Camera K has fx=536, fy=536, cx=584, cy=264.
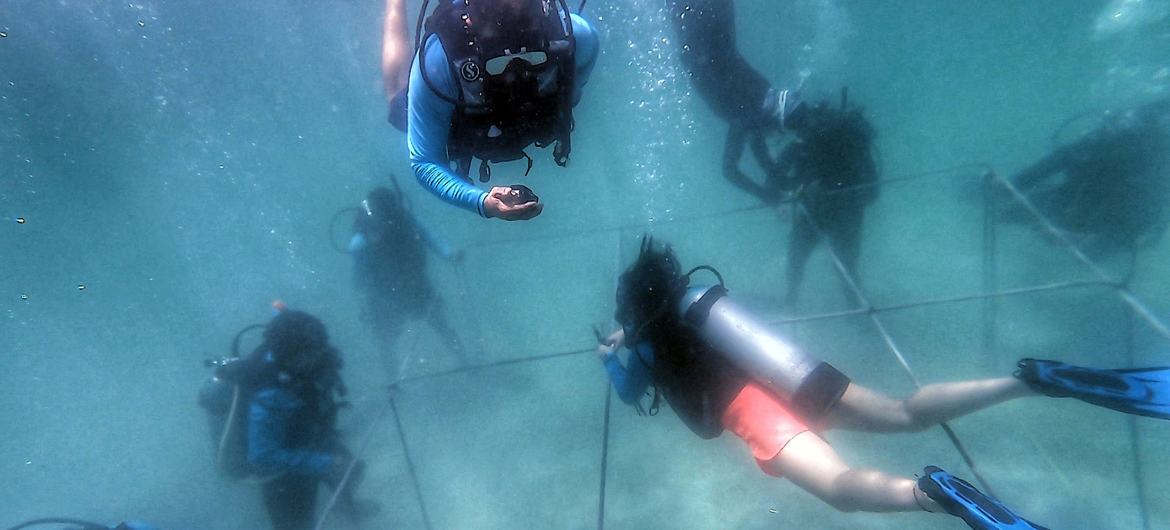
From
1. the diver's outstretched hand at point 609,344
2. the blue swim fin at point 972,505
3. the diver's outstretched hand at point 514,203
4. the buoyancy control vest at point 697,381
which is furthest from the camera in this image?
the diver's outstretched hand at point 609,344

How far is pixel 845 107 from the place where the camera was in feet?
20.1

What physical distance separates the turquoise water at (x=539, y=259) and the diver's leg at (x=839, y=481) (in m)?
1.65

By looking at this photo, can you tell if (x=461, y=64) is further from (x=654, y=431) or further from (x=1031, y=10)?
(x=1031, y=10)

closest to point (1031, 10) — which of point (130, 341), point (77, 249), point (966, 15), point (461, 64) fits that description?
point (966, 15)

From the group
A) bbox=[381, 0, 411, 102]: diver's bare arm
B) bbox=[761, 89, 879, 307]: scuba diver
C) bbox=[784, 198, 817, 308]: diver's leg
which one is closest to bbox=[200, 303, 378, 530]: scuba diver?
bbox=[381, 0, 411, 102]: diver's bare arm

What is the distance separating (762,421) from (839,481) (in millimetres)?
555

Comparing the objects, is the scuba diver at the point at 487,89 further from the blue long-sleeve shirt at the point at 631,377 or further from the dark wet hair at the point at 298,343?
the dark wet hair at the point at 298,343

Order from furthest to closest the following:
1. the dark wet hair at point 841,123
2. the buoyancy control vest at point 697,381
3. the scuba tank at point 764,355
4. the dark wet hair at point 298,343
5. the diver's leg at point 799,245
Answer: the diver's leg at point 799,245
the dark wet hair at point 841,123
the dark wet hair at point 298,343
the buoyancy control vest at point 697,381
the scuba tank at point 764,355

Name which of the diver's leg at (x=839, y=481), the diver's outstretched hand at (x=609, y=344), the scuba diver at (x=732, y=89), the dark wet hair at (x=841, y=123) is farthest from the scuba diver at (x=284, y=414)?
the dark wet hair at (x=841, y=123)

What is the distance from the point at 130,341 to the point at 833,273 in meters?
68.0

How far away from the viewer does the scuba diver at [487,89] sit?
8.99 ft

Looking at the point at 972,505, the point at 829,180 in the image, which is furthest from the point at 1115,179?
the point at 972,505

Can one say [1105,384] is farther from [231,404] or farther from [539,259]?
[539,259]

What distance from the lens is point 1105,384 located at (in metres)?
3.11
